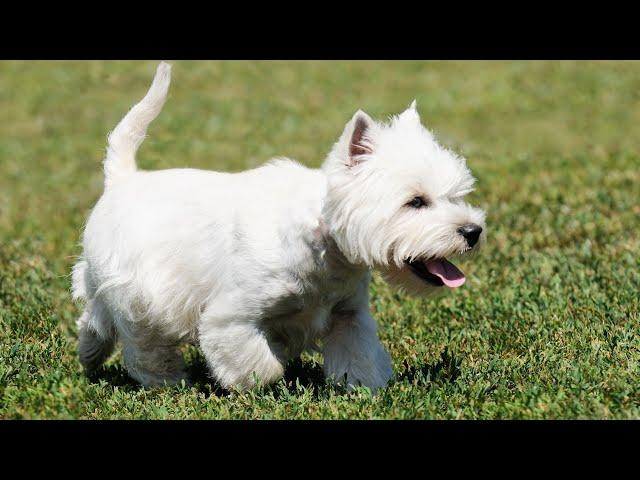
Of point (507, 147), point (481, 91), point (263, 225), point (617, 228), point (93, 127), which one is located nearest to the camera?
point (263, 225)

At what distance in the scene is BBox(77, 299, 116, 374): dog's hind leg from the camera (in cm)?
673

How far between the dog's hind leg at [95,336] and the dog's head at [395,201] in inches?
77.3

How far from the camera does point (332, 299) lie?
584 centimetres

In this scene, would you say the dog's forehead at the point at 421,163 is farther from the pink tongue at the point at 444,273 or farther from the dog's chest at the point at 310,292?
the dog's chest at the point at 310,292

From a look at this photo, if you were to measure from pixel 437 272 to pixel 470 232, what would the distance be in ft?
1.09

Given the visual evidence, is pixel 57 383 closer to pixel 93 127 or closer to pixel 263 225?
pixel 263 225

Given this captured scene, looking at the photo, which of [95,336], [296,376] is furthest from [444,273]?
[95,336]

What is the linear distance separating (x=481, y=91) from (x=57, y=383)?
12888mm

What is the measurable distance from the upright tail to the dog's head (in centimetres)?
203

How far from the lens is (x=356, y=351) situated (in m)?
5.98

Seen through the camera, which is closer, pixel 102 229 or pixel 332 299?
pixel 332 299

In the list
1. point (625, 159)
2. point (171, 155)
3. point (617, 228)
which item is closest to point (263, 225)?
point (617, 228)

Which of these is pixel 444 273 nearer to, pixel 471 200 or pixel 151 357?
pixel 151 357

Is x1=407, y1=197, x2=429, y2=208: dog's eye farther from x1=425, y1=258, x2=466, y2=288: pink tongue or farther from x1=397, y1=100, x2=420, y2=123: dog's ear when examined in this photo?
x1=397, y1=100, x2=420, y2=123: dog's ear
